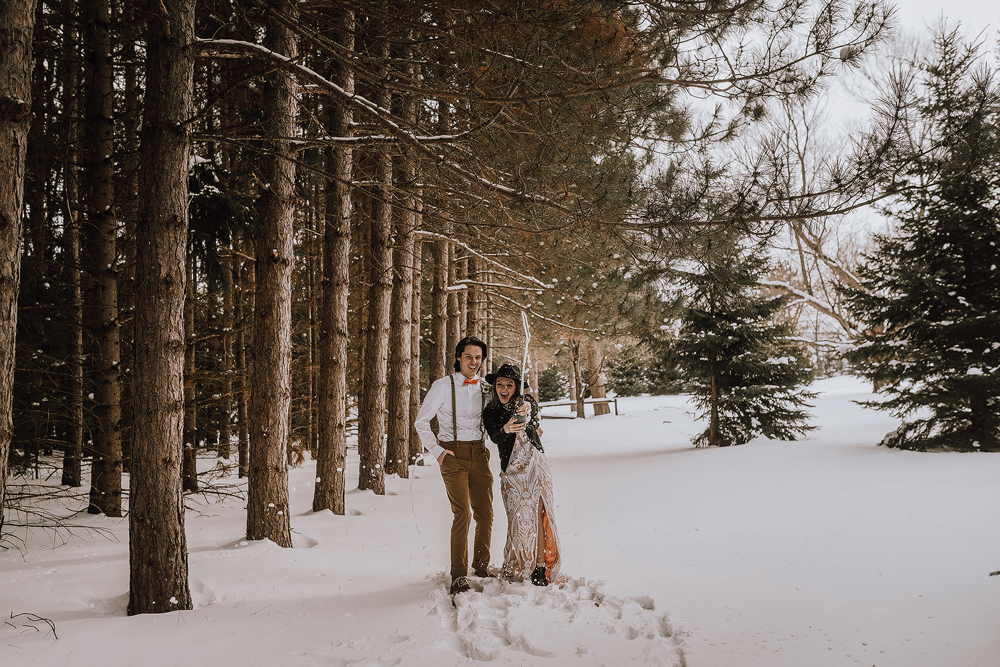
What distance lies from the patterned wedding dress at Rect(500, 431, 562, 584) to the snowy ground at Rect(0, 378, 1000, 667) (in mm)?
245

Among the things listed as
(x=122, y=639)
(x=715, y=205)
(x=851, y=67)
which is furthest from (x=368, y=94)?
(x=122, y=639)

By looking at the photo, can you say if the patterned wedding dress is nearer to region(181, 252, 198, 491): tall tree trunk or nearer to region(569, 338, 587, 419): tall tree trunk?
region(181, 252, 198, 491): tall tree trunk

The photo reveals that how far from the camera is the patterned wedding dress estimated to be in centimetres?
477

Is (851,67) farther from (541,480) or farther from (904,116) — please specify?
(541,480)

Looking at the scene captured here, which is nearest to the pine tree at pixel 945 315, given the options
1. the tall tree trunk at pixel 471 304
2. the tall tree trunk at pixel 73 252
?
the tall tree trunk at pixel 471 304

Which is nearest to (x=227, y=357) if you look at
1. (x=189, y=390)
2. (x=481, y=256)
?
(x=189, y=390)

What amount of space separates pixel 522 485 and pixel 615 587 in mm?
1120

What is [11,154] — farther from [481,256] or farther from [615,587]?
[481,256]

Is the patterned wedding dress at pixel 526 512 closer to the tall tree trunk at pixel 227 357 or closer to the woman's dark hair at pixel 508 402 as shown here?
the woman's dark hair at pixel 508 402

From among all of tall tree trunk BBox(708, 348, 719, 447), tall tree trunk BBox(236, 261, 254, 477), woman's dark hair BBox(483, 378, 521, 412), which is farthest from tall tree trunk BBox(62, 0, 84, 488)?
tall tree trunk BBox(708, 348, 719, 447)

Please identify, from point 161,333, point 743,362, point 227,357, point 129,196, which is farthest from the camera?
point 743,362

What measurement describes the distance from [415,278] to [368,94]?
4093 millimetres

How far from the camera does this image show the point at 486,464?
4.94 metres

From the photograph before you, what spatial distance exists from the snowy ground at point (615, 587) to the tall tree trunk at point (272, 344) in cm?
42
